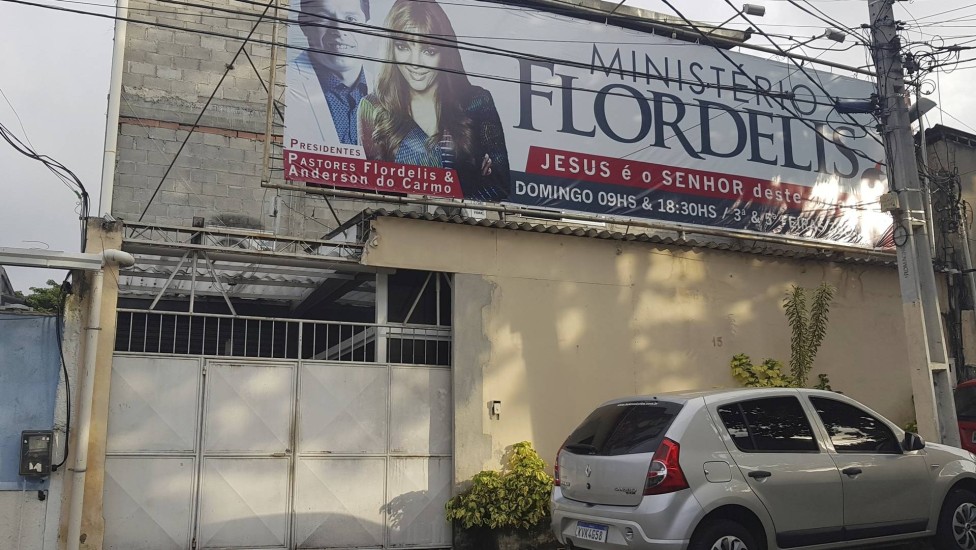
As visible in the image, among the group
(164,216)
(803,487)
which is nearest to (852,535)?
(803,487)

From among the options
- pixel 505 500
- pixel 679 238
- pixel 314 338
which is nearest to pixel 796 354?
pixel 679 238

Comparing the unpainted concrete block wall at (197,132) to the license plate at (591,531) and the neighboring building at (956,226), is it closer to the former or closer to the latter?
the license plate at (591,531)

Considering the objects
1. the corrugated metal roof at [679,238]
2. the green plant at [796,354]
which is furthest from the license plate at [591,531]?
the green plant at [796,354]

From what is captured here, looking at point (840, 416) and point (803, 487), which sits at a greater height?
point (840, 416)

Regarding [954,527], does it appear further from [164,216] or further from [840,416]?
[164,216]

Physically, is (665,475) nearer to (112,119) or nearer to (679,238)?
(679,238)

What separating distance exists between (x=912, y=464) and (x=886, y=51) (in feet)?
17.2

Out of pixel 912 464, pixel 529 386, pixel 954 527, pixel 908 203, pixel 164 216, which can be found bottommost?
pixel 954 527

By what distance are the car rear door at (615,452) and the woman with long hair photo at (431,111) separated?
15.4ft

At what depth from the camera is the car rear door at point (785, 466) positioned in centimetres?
641

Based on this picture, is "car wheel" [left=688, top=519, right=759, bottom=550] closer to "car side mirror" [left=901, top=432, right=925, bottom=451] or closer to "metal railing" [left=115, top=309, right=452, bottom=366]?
"car side mirror" [left=901, top=432, right=925, bottom=451]

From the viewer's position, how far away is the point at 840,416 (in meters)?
7.09

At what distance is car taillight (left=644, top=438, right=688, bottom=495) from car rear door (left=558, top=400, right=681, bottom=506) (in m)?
0.05

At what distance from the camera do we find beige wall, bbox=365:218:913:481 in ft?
31.6
